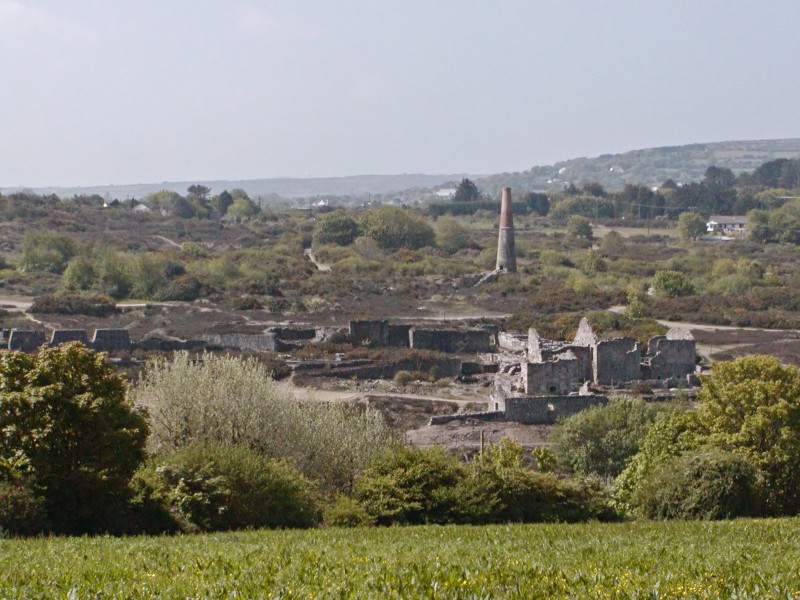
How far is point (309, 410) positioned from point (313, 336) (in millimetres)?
26006

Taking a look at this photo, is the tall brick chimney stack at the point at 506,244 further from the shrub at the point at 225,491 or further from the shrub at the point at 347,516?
the shrub at the point at 225,491

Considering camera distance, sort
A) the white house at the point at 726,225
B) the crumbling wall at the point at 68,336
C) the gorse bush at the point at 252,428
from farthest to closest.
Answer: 1. the white house at the point at 726,225
2. the crumbling wall at the point at 68,336
3. the gorse bush at the point at 252,428

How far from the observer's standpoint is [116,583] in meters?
11.2

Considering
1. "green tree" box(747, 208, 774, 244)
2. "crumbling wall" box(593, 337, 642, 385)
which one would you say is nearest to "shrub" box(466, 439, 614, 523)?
"crumbling wall" box(593, 337, 642, 385)

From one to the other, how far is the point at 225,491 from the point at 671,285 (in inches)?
2222

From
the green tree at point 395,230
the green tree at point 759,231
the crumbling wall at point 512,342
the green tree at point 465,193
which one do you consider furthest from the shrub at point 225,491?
the green tree at point 465,193

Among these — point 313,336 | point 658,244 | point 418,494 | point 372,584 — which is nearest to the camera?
point 372,584

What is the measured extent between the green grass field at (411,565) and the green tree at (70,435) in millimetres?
Answer: 2509

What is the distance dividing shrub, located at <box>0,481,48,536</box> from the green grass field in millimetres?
1541

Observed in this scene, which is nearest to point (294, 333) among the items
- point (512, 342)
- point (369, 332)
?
point (369, 332)

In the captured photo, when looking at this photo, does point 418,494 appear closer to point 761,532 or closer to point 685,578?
point 761,532

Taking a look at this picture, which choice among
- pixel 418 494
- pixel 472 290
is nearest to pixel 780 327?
pixel 472 290

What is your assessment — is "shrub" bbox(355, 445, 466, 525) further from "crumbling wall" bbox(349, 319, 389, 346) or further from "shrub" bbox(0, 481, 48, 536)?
"crumbling wall" bbox(349, 319, 389, 346)

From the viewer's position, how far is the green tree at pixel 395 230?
94875mm
